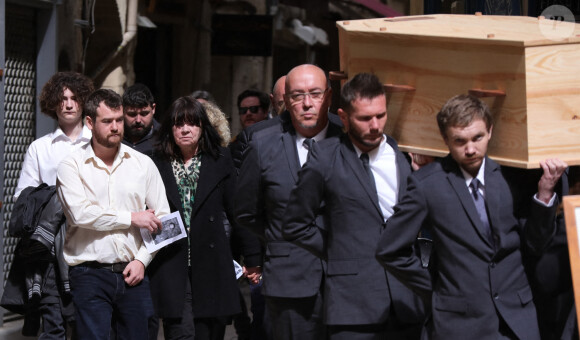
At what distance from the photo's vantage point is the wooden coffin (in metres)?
5.07

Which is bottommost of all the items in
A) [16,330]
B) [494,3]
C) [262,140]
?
[16,330]

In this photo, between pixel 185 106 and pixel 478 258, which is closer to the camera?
pixel 478 258

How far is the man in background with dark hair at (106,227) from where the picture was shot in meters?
6.56

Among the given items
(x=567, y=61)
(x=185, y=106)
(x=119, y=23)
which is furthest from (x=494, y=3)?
(x=119, y=23)

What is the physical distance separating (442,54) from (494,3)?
3607 mm

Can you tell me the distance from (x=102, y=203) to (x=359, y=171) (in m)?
1.84

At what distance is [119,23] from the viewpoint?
504 inches

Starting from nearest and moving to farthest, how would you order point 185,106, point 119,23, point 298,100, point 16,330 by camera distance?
point 298,100
point 185,106
point 16,330
point 119,23

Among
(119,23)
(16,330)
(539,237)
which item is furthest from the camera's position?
(119,23)

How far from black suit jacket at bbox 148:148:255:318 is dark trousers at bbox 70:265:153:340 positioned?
1.48ft

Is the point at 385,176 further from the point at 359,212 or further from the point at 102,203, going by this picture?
the point at 102,203

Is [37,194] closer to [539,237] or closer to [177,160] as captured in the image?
[177,160]

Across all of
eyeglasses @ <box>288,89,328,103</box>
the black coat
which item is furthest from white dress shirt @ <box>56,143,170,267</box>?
eyeglasses @ <box>288,89,328,103</box>

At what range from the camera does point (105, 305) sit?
6.61 meters
